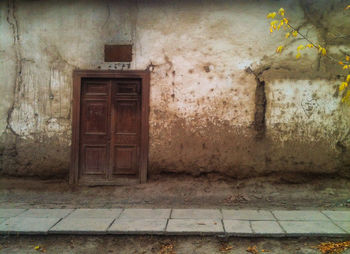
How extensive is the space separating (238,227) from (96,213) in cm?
207

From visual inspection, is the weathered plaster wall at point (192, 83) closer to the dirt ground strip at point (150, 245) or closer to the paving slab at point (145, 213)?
the paving slab at point (145, 213)

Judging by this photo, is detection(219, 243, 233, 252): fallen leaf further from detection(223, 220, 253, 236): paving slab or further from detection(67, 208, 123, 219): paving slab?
detection(67, 208, 123, 219): paving slab

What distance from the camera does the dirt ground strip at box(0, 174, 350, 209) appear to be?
14.9 ft

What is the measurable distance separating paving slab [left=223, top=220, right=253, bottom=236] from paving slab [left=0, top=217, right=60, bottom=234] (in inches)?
90.7

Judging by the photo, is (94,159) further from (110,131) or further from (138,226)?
(138,226)

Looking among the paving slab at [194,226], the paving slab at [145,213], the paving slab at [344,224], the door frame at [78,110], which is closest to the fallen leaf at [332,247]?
the paving slab at [344,224]

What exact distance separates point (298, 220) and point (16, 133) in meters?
5.10

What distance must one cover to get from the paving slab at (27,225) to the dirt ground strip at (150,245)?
0.09m

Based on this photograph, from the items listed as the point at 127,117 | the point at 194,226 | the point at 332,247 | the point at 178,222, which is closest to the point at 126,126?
the point at 127,117

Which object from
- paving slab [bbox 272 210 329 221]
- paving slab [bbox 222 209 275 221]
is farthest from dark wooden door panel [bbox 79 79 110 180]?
paving slab [bbox 272 210 329 221]

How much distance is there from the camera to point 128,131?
5.24 metres

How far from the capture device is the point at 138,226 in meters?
3.54

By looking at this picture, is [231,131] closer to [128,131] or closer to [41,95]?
[128,131]

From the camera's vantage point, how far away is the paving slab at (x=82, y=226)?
3414 mm
